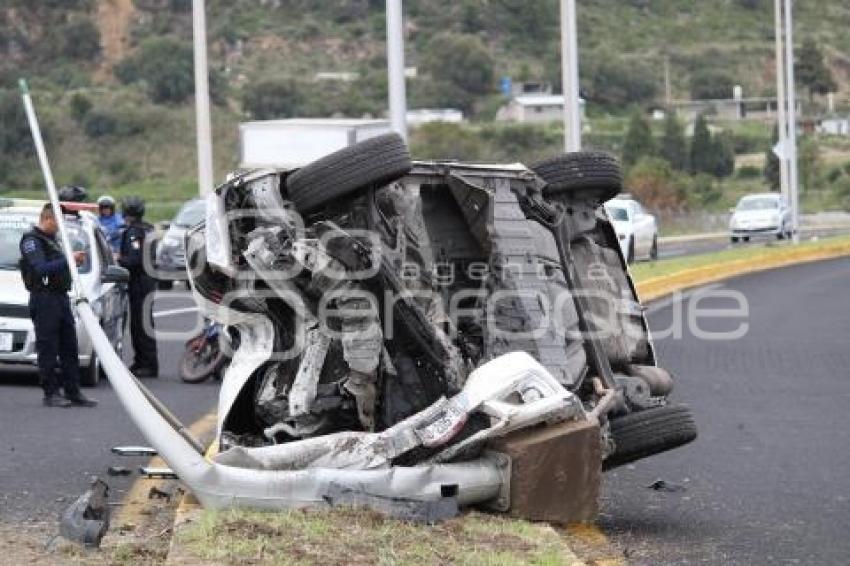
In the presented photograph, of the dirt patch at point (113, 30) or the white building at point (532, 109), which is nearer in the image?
the white building at point (532, 109)

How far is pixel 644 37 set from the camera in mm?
103438

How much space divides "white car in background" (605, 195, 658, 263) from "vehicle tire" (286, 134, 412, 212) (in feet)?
102

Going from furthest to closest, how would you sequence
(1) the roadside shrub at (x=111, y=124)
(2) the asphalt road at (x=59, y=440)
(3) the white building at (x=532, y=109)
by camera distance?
1. (3) the white building at (x=532, y=109)
2. (1) the roadside shrub at (x=111, y=124)
3. (2) the asphalt road at (x=59, y=440)

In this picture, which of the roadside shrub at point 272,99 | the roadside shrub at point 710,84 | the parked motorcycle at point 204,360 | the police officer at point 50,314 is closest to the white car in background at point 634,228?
the parked motorcycle at point 204,360

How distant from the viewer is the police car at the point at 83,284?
17328 millimetres

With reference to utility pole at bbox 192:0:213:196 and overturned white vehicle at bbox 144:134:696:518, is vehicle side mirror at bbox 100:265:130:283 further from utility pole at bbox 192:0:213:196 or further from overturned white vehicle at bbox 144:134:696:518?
Result: utility pole at bbox 192:0:213:196

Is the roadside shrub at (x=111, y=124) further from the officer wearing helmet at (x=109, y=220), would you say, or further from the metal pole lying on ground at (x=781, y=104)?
the officer wearing helmet at (x=109, y=220)

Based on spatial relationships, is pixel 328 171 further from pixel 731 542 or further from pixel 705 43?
pixel 705 43

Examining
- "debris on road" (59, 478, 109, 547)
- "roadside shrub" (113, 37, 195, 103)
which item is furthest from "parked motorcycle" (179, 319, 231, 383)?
"roadside shrub" (113, 37, 195, 103)

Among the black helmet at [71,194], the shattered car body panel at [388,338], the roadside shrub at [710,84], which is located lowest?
the shattered car body panel at [388,338]

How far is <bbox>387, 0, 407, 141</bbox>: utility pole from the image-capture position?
20219mm

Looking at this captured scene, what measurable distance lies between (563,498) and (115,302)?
383 inches

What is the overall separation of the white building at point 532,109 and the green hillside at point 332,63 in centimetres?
179

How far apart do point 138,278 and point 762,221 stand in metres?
36.9
